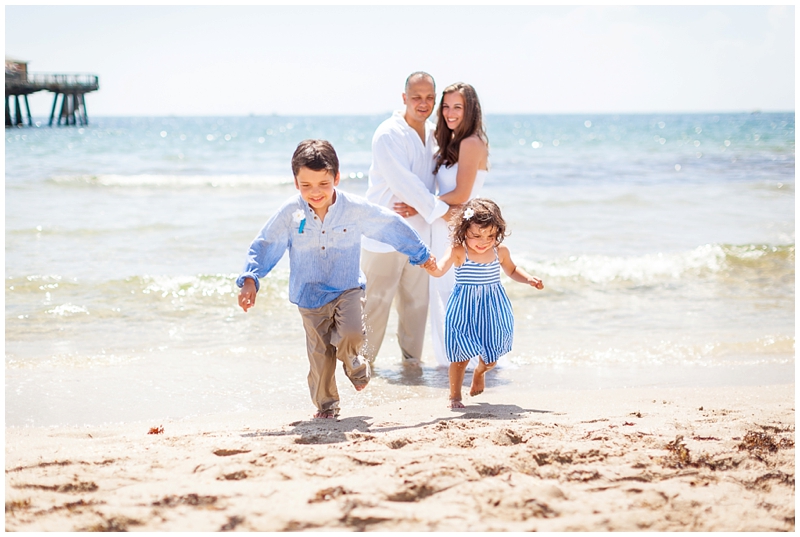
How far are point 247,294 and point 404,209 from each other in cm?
177

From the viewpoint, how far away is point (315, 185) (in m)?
3.57

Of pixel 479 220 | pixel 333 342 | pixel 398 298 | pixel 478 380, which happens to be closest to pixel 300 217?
pixel 333 342

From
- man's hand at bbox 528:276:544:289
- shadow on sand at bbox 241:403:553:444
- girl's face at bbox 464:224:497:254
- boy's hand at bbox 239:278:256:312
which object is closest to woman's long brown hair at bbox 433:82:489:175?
girl's face at bbox 464:224:497:254

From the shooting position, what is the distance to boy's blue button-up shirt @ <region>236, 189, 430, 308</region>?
371 centimetres

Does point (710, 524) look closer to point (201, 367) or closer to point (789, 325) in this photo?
point (201, 367)

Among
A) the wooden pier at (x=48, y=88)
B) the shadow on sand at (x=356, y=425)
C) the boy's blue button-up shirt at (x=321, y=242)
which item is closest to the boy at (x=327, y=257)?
the boy's blue button-up shirt at (x=321, y=242)

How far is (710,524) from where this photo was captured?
2.31 meters

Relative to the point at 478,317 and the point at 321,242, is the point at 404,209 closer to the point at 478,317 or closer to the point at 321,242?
the point at 478,317

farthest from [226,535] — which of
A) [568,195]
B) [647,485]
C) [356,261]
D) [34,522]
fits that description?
[568,195]

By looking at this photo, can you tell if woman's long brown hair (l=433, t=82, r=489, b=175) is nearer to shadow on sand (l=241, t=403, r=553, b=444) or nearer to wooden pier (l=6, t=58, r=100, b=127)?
shadow on sand (l=241, t=403, r=553, b=444)

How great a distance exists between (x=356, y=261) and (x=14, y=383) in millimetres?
2524

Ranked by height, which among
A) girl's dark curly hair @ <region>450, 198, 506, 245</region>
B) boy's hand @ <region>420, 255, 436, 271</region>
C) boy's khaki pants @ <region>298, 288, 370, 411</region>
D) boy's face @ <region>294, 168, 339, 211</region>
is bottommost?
boy's khaki pants @ <region>298, 288, 370, 411</region>

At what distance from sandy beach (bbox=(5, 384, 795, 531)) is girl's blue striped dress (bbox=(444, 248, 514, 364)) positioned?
2.12 feet

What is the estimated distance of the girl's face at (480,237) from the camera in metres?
4.15
